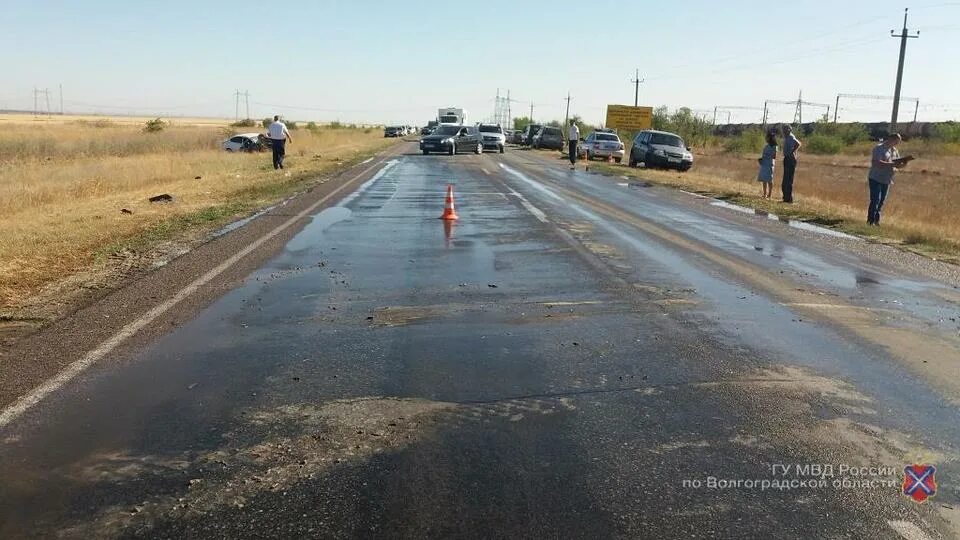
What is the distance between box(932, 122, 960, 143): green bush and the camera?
66688 mm

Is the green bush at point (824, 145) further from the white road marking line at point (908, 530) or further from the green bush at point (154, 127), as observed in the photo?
the white road marking line at point (908, 530)

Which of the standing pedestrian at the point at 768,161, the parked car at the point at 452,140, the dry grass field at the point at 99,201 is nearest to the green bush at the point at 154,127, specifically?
the dry grass field at the point at 99,201

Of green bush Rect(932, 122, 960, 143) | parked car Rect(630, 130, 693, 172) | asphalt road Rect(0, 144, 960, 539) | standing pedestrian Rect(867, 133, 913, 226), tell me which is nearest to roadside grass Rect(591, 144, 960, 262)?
standing pedestrian Rect(867, 133, 913, 226)

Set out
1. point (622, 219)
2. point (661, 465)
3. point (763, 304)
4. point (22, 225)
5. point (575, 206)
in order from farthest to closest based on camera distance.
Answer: point (575, 206) < point (622, 219) < point (22, 225) < point (763, 304) < point (661, 465)

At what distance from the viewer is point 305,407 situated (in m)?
4.79

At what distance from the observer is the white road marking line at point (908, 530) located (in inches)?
132

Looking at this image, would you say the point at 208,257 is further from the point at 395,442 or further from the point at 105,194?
the point at 105,194

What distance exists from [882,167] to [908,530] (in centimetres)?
1318

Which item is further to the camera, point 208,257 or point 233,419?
point 208,257

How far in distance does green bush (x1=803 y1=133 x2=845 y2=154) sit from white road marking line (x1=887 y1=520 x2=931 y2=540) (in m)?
75.7

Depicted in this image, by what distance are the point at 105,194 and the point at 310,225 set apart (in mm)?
8855

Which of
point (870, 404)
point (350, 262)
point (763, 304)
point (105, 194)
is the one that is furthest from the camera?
point (105, 194)

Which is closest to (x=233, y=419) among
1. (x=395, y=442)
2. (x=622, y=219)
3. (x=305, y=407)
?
(x=305, y=407)

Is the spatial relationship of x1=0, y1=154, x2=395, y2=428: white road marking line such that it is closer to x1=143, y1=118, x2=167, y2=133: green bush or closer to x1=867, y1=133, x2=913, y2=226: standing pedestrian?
x1=867, y1=133, x2=913, y2=226: standing pedestrian
